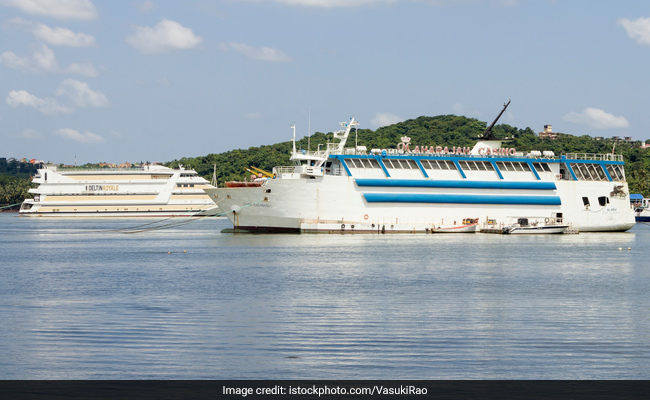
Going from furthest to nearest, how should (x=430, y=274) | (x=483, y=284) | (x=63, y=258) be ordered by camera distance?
(x=63, y=258) → (x=430, y=274) → (x=483, y=284)

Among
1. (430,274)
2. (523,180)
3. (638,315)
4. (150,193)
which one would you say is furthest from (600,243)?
(150,193)

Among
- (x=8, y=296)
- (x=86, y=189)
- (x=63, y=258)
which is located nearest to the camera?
(x=8, y=296)

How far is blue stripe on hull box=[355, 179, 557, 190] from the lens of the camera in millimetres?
80125

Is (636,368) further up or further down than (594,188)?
further down

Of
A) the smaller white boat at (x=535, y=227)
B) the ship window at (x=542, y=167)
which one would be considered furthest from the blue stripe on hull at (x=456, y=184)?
the smaller white boat at (x=535, y=227)

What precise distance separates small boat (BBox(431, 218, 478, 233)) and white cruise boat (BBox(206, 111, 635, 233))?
0.47 meters

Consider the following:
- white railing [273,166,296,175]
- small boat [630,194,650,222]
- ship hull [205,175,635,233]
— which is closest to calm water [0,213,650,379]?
ship hull [205,175,635,233]

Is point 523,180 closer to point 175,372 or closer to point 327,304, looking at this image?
point 327,304

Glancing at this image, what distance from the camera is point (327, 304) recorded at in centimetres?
3177

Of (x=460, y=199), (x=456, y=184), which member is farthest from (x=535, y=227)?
(x=456, y=184)

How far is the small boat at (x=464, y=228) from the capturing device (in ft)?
273

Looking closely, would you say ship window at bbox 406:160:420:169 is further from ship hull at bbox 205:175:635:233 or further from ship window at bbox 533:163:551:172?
ship window at bbox 533:163:551:172

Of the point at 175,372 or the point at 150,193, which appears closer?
the point at 175,372

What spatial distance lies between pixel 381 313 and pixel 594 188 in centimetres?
6525
